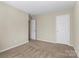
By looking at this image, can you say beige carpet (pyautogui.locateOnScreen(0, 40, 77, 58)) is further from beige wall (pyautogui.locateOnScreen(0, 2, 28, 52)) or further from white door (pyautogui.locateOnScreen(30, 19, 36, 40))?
white door (pyautogui.locateOnScreen(30, 19, 36, 40))

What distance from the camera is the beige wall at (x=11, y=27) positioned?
3.82 meters

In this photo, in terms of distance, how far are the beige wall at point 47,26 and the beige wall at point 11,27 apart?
1.69 metres

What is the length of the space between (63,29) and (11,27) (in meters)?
3.12

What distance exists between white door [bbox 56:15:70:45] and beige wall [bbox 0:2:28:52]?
7.60 feet

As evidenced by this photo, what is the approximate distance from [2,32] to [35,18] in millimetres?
4005

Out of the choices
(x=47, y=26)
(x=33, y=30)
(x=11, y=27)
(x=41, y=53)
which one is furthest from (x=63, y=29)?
(x=11, y=27)

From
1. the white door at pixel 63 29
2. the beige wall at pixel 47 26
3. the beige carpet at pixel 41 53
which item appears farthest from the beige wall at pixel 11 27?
the white door at pixel 63 29

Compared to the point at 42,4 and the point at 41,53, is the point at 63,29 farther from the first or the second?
the point at 41,53

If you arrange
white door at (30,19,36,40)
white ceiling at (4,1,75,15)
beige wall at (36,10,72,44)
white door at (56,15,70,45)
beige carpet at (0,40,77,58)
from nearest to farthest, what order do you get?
beige carpet at (0,40,77,58), white ceiling at (4,1,75,15), white door at (56,15,70,45), beige wall at (36,10,72,44), white door at (30,19,36,40)

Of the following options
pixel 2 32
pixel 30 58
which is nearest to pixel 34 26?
pixel 2 32

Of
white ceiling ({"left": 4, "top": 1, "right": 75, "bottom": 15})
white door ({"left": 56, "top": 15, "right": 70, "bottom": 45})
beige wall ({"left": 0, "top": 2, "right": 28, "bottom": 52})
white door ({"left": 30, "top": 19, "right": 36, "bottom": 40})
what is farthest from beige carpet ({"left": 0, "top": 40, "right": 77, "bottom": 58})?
white door ({"left": 30, "top": 19, "right": 36, "bottom": 40})

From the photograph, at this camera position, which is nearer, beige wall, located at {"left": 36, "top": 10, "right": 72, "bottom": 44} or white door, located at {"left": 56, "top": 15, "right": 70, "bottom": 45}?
white door, located at {"left": 56, "top": 15, "right": 70, "bottom": 45}

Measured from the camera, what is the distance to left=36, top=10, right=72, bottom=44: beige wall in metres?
6.02

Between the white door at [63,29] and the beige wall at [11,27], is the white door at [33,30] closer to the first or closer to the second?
the beige wall at [11,27]
